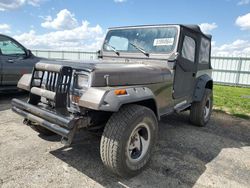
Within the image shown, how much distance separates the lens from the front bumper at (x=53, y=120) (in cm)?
230

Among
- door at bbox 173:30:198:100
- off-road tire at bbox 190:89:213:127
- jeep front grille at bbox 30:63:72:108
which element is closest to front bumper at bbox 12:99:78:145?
jeep front grille at bbox 30:63:72:108

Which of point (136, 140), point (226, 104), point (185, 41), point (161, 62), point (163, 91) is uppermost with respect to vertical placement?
point (185, 41)

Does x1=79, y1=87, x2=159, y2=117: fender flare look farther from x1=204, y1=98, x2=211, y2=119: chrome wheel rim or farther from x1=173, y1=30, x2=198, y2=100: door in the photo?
x1=204, y1=98, x2=211, y2=119: chrome wheel rim

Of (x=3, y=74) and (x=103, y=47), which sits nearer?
(x=103, y=47)

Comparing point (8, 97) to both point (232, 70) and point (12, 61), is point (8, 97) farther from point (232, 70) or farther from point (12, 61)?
point (232, 70)

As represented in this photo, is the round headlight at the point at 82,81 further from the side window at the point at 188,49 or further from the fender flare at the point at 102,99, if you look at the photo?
the side window at the point at 188,49

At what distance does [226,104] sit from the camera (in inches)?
297

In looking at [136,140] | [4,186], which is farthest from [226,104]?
[4,186]

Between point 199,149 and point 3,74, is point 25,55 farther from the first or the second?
point 199,149

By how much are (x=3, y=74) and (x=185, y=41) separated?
15.0 ft

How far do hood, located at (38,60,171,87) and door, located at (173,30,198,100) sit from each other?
44 cm

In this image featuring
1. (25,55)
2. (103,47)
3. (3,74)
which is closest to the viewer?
(103,47)

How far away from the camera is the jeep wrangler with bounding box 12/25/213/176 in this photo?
2410 mm

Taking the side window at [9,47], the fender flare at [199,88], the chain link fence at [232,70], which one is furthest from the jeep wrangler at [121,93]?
the chain link fence at [232,70]
